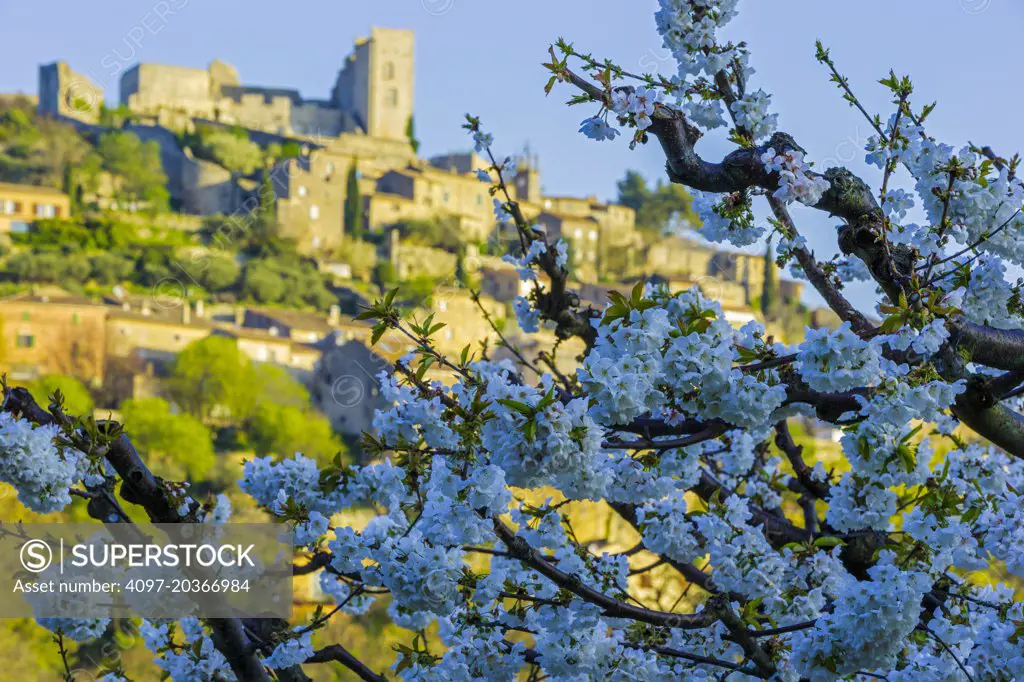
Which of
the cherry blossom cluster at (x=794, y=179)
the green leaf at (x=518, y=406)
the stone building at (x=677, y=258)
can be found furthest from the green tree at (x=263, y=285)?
Result: the green leaf at (x=518, y=406)

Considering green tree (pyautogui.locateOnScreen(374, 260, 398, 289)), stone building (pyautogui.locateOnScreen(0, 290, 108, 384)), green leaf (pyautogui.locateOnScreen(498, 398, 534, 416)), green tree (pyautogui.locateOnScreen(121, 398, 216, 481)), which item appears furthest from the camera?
green tree (pyautogui.locateOnScreen(374, 260, 398, 289))

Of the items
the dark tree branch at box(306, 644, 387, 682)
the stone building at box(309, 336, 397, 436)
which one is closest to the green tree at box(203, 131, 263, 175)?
the stone building at box(309, 336, 397, 436)

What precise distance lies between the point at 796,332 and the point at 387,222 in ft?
81.5

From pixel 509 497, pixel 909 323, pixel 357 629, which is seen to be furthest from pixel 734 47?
pixel 357 629

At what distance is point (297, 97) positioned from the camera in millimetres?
89375

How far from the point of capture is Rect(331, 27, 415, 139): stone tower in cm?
8812

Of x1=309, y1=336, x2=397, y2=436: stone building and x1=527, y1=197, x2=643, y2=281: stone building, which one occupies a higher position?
x1=527, y1=197, x2=643, y2=281: stone building

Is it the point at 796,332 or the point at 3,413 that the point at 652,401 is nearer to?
the point at 3,413

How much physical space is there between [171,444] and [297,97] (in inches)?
1814

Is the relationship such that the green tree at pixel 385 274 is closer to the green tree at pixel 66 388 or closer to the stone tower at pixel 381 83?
the stone tower at pixel 381 83

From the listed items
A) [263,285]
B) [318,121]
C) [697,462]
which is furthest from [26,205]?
[697,462]

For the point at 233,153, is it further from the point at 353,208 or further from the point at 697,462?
the point at 697,462

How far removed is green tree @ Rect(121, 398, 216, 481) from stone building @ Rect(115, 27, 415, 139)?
119ft

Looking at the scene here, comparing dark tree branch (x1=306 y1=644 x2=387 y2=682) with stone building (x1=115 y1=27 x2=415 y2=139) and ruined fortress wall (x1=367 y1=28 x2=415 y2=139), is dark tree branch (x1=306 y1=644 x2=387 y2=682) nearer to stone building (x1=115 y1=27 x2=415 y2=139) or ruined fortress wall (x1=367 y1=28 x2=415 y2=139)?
stone building (x1=115 y1=27 x2=415 y2=139)
